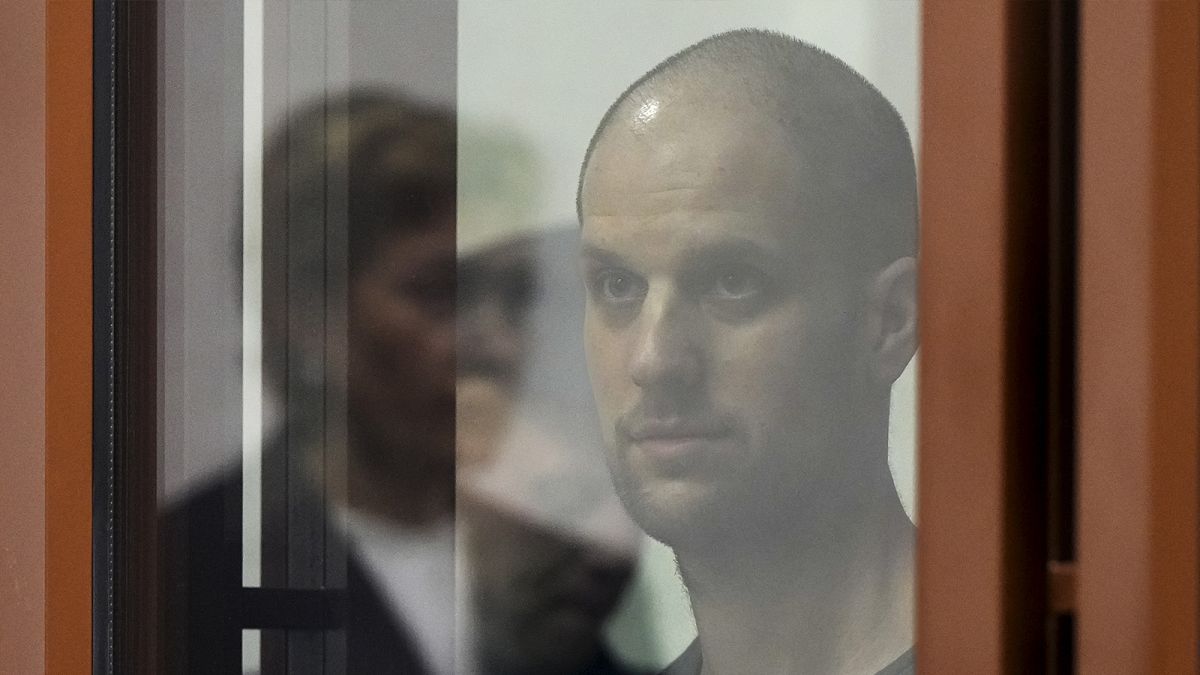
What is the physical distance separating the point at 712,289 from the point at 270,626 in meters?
0.41

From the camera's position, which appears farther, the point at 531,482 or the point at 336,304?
the point at 336,304

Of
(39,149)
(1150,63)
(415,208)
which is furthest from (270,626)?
(1150,63)

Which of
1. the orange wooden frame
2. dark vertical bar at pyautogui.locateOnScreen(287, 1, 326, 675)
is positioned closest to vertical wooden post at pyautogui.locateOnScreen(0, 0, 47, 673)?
the orange wooden frame

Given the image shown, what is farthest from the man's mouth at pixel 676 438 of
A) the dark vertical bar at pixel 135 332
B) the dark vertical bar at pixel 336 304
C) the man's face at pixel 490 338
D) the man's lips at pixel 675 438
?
the dark vertical bar at pixel 135 332

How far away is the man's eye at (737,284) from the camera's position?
779 millimetres

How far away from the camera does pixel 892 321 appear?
735 millimetres

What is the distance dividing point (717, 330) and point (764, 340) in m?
0.02

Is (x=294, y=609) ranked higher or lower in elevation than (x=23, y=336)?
lower

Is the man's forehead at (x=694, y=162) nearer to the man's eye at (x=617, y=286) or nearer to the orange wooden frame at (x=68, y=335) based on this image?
the man's eye at (x=617, y=286)

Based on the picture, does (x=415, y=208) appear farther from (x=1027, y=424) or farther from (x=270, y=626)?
(x=1027, y=424)

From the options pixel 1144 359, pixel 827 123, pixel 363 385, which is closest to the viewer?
pixel 1144 359

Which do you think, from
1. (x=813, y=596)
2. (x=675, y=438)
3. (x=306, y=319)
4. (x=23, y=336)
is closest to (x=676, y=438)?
(x=675, y=438)

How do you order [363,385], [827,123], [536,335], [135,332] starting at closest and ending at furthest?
[827,123] < [536,335] < [363,385] < [135,332]

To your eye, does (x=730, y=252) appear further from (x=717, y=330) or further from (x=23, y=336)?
(x=23, y=336)
